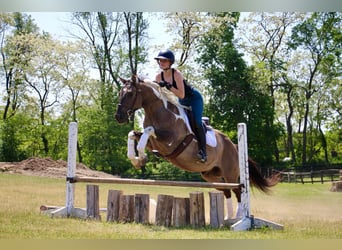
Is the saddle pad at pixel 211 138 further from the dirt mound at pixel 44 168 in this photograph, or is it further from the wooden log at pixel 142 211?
the dirt mound at pixel 44 168

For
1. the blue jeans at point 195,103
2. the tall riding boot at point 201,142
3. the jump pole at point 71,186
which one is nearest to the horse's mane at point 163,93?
the blue jeans at point 195,103

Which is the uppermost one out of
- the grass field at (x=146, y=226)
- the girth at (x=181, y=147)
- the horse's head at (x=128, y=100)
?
the horse's head at (x=128, y=100)

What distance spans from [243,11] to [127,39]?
40.3 inches

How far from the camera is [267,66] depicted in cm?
436

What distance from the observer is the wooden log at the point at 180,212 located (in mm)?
3779

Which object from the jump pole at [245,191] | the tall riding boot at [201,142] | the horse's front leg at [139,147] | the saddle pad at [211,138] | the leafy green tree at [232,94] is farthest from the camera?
the leafy green tree at [232,94]

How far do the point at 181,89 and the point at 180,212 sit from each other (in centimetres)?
91

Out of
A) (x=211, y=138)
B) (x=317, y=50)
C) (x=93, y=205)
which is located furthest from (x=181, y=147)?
(x=317, y=50)

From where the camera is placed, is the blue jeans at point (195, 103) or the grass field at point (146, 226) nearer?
the grass field at point (146, 226)

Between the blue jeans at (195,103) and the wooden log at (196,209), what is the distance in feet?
1.79

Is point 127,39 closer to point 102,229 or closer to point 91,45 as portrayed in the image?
point 91,45

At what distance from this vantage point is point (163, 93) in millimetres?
3840

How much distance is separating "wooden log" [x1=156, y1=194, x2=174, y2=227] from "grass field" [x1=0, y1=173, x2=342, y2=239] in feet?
0.21

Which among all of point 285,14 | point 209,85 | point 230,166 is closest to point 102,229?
point 230,166
